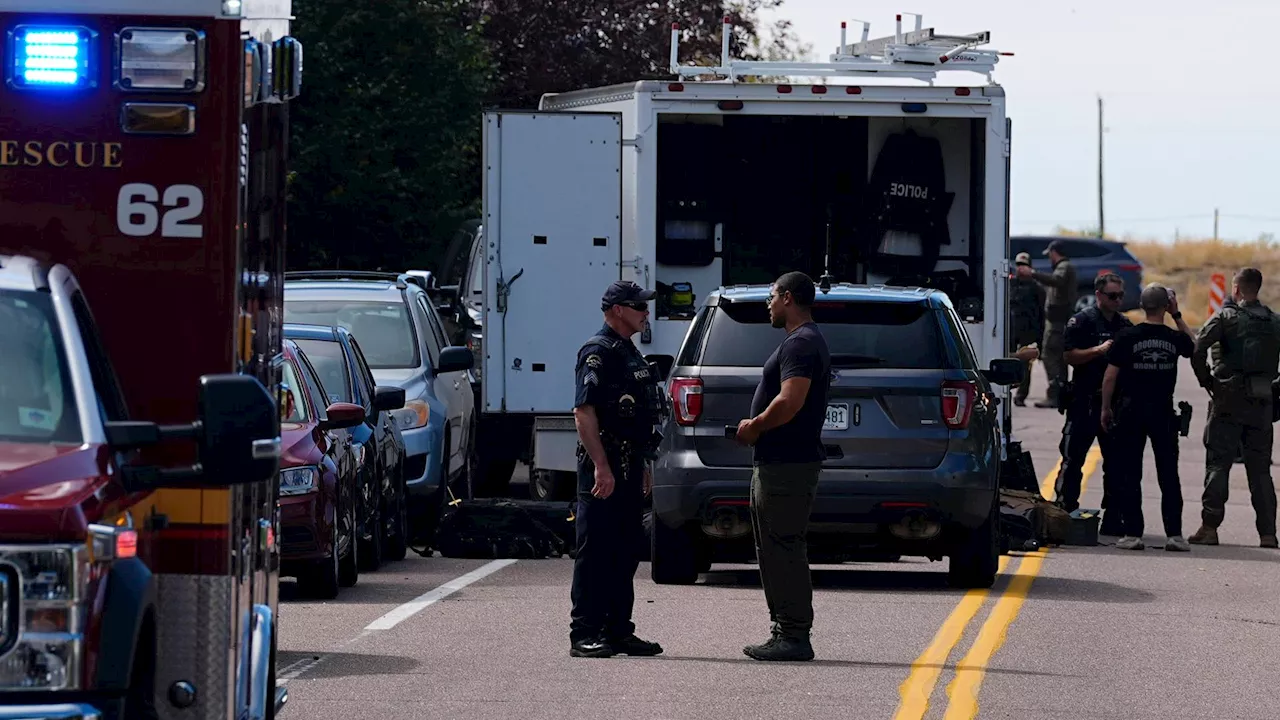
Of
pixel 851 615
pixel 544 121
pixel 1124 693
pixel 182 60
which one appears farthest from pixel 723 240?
pixel 182 60

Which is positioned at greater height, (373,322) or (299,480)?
(373,322)

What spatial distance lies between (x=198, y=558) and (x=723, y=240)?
43.5ft

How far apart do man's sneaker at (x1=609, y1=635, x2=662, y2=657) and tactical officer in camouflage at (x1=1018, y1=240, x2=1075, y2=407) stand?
15.8 metres

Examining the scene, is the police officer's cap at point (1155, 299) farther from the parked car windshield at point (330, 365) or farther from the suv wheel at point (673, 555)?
the parked car windshield at point (330, 365)

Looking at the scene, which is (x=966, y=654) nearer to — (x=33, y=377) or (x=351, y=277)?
(x=33, y=377)

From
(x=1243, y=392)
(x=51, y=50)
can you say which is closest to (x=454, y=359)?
(x=1243, y=392)

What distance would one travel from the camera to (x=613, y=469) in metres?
11.2

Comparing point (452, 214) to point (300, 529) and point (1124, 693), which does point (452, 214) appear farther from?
point (1124, 693)

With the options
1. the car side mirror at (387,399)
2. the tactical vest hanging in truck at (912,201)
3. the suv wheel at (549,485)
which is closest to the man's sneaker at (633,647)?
the car side mirror at (387,399)

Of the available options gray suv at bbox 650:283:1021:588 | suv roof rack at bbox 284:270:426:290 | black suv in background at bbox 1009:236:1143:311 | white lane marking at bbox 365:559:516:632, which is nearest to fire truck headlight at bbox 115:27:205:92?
white lane marking at bbox 365:559:516:632

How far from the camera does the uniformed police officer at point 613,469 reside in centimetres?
1113

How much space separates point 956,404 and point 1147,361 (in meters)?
4.33

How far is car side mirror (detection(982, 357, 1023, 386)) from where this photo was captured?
49.3 feet

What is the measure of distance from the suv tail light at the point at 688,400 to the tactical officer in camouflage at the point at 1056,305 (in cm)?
1308
